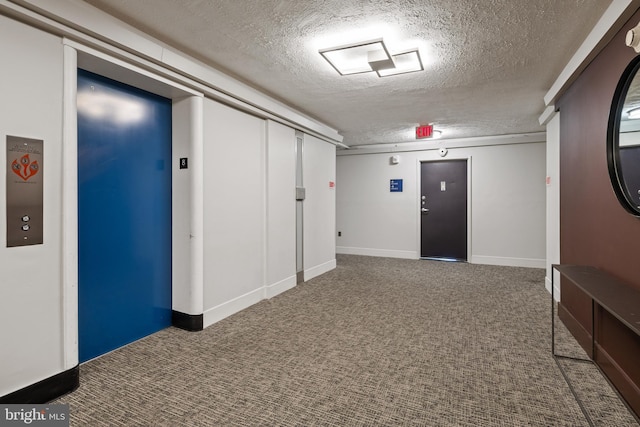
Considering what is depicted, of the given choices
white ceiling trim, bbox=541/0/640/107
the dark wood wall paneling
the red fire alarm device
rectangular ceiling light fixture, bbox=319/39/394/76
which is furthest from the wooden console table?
the red fire alarm device

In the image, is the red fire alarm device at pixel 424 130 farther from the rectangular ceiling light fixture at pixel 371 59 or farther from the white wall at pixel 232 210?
the white wall at pixel 232 210

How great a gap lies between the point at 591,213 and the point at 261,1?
2.98m

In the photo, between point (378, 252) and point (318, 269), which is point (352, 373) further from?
point (378, 252)

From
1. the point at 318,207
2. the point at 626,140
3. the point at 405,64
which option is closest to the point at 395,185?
the point at 318,207

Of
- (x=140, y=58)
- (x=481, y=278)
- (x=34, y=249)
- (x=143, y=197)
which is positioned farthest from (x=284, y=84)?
(x=481, y=278)

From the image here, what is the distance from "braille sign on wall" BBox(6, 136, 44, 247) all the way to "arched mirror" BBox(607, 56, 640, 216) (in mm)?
3595

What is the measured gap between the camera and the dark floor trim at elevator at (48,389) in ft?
6.17

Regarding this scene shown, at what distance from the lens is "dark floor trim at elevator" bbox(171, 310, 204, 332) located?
10.3 ft

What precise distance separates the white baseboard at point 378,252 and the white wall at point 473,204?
0.07 ft

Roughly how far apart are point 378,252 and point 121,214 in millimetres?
5542

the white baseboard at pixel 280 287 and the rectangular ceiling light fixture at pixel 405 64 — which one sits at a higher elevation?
the rectangular ceiling light fixture at pixel 405 64

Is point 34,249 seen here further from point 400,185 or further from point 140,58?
point 400,185

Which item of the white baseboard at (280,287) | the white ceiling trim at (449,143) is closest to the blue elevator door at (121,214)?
the white baseboard at (280,287)

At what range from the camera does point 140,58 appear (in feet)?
8.11
